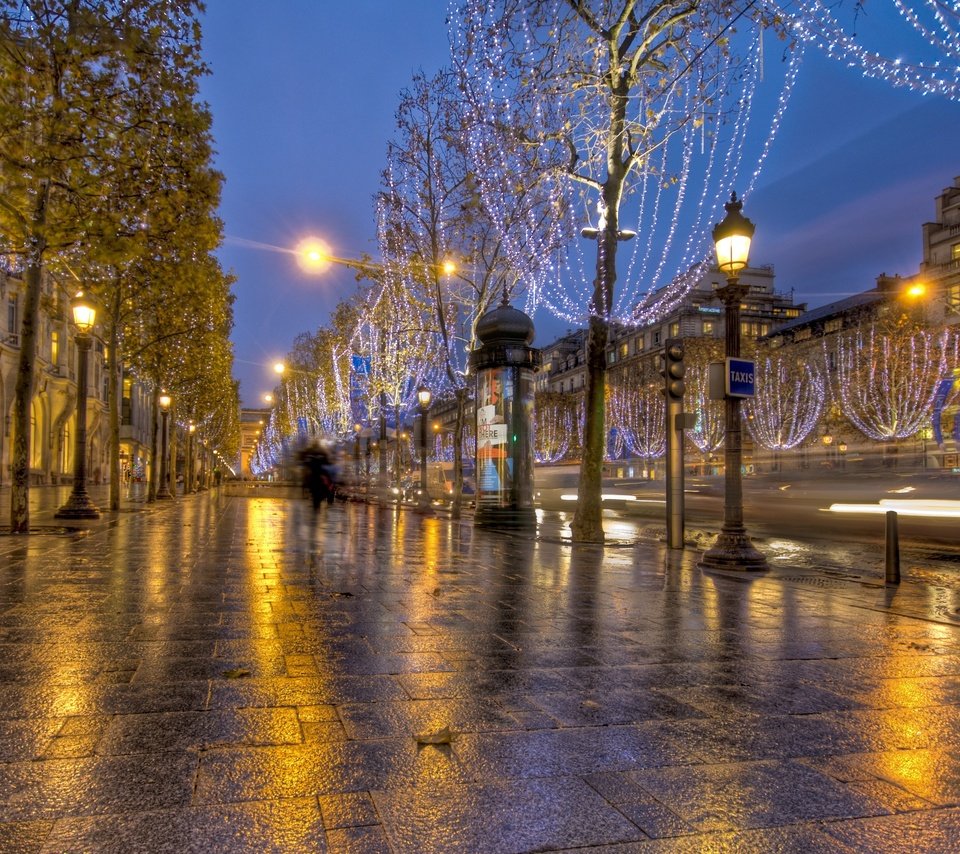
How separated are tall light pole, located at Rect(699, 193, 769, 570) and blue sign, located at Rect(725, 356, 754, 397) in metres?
0.04

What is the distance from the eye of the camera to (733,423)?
1152cm

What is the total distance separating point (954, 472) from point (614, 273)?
15902mm

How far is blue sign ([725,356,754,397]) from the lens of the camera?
1151 centimetres

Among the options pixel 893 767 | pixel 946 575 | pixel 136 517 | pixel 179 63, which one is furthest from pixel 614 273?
pixel 136 517

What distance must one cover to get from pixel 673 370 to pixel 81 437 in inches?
612

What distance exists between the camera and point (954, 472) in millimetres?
24422

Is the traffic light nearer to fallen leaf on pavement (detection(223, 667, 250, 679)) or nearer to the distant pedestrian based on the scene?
the distant pedestrian

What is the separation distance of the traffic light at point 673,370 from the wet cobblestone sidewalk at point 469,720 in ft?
18.7

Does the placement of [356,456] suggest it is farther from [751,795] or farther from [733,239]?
[751,795]

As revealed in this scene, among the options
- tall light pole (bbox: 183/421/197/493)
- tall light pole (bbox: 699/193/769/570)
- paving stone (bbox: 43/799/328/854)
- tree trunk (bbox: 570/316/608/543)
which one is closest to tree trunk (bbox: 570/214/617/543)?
tree trunk (bbox: 570/316/608/543)

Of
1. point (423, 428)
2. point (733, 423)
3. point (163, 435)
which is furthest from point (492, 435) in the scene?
point (163, 435)

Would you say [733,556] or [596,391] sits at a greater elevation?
[596,391]

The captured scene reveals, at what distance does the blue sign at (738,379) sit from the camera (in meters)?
11.5

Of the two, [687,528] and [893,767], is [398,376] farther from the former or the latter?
[893,767]
